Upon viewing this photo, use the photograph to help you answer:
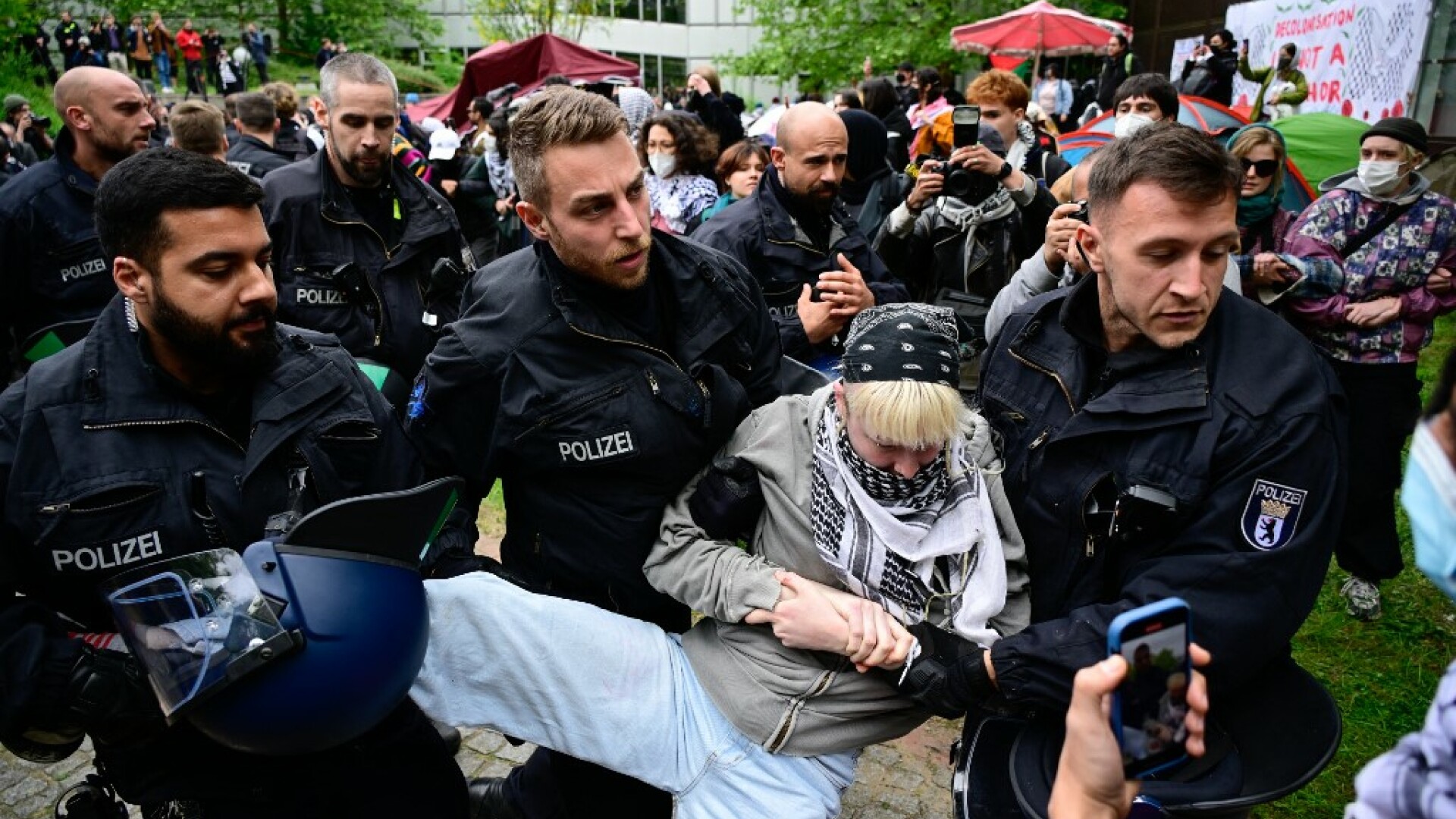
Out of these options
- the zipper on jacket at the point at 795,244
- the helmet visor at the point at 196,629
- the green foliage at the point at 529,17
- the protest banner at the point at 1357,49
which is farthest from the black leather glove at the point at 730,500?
the green foliage at the point at 529,17

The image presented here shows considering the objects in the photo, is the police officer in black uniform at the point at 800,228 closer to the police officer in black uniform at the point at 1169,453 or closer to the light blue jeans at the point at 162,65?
the police officer in black uniform at the point at 1169,453

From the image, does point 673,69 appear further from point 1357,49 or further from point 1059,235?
point 1059,235

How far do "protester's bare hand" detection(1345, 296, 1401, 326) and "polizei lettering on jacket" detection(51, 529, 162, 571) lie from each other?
457 centimetres

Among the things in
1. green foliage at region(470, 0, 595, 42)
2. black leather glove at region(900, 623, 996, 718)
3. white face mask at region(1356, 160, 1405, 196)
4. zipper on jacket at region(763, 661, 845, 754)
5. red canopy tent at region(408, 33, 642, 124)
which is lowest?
zipper on jacket at region(763, 661, 845, 754)

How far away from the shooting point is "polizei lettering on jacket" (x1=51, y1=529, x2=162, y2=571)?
201 cm

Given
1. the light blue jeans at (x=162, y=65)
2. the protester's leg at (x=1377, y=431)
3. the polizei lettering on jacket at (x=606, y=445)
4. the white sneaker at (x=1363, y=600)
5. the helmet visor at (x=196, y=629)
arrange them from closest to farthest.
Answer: the helmet visor at (x=196, y=629) < the polizei lettering on jacket at (x=606, y=445) < the protester's leg at (x=1377, y=431) < the white sneaker at (x=1363, y=600) < the light blue jeans at (x=162, y=65)

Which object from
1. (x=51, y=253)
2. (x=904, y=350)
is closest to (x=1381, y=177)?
(x=904, y=350)

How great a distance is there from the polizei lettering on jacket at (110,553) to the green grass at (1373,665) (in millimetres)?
3484

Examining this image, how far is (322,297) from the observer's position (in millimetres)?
4000

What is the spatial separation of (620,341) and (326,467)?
753 mm

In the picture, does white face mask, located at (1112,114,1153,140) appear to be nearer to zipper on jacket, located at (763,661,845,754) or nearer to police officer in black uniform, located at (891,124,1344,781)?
police officer in black uniform, located at (891,124,1344,781)

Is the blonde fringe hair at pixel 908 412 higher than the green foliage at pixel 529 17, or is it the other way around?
the green foliage at pixel 529 17

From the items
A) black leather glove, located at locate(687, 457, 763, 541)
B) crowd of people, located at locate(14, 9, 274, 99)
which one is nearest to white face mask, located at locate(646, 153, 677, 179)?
black leather glove, located at locate(687, 457, 763, 541)

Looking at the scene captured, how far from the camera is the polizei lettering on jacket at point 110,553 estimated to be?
6.59 ft
